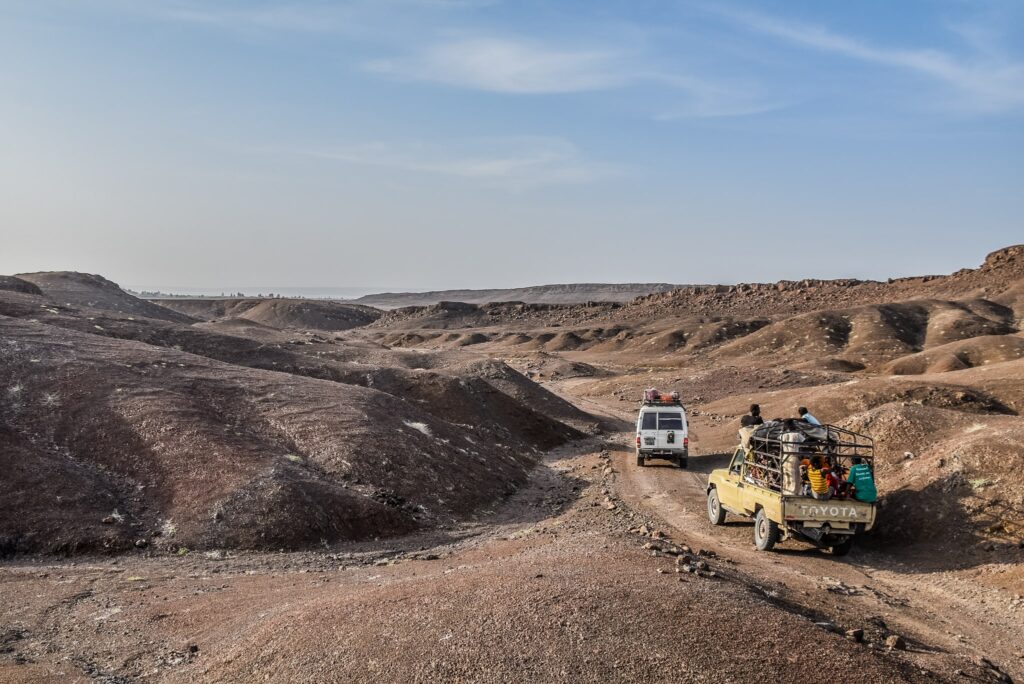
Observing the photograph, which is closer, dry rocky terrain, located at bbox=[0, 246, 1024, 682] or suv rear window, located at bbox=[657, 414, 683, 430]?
dry rocky terrain, located at bbox=[0, 246, 1024, 682]

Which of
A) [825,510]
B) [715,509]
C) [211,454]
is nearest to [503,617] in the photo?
[825,510]

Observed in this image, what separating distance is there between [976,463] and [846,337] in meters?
79.2

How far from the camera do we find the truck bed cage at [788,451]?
16.2 meters

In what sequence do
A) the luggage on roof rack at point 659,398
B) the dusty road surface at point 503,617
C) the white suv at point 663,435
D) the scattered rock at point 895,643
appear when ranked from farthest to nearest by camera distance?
the luggage on roof rack at point 659,398 < the white suv at point 663,435 < the scattered rock at point 895,643 < the dusty road surface at point 503,617

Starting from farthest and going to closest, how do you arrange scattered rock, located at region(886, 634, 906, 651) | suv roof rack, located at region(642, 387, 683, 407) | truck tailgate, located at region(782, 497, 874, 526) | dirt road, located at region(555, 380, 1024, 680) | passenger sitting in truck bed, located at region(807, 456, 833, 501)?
suv roof rack, located at region(642, 387, 683, 407) < passenger sitting in truck bed, located at region(807, 456, 833, 501) < truck tailgate, located at region(782, 497, 874, 526) < dirt road, located at region(555, 380, 1024, 680) < scattered rock, located at region(886, 634, 906, 651)

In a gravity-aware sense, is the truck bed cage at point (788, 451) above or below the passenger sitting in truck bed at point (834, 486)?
above

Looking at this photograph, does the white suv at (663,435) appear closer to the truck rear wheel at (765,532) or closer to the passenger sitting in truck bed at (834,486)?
the truck rear wheel at (765,532)

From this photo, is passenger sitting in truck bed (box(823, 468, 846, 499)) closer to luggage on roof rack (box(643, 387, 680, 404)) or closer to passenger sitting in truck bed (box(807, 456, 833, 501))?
passenger sitting in truck bed (box(807, 456, 833, 501))

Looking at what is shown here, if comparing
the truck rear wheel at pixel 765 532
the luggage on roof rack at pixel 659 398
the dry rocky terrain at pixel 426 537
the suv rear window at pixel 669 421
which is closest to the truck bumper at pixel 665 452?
the dry rocky terrain at pixel 426 537

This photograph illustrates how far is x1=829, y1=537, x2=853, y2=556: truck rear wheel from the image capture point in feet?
53.5

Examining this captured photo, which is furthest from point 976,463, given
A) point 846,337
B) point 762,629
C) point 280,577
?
point 846,337

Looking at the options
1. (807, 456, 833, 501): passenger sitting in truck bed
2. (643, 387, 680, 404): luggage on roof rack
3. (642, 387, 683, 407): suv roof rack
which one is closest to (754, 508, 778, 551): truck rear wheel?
(807, 456, 833, 501): passenger sitting in truck bed

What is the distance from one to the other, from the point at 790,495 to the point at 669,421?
14369 millimetres

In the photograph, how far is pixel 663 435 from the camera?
2950 cm
